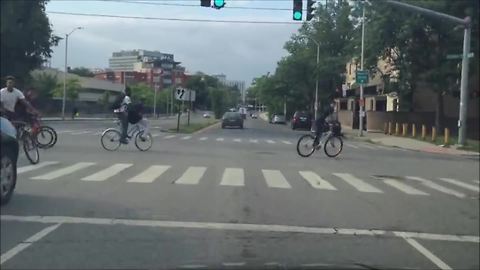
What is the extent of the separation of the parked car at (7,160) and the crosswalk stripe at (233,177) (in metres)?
4.14

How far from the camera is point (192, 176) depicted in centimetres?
1309

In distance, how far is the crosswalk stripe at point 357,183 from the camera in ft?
39.4

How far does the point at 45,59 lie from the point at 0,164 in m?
47.4

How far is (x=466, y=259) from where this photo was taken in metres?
6.80

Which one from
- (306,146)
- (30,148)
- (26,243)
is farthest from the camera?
(306,146)

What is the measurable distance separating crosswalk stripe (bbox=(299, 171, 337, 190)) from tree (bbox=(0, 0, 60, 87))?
1184cm

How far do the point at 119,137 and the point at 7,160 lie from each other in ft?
33.6

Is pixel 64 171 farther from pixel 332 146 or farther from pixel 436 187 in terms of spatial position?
pixel 332 146

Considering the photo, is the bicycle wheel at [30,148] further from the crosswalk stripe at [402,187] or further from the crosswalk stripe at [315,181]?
the crosswalk stripe at [402,187]

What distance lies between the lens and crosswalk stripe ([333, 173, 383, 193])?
1201cm

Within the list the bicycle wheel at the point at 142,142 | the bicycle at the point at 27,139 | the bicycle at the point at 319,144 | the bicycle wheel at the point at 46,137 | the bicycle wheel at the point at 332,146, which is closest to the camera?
the bicycle at the point at 27,139

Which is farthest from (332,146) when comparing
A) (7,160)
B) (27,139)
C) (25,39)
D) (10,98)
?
(25,39)

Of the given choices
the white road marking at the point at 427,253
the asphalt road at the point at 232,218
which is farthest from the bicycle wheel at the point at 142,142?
the white road marking at the point at 427,253

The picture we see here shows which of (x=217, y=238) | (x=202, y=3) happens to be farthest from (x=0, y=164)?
(x=202, y=3)
